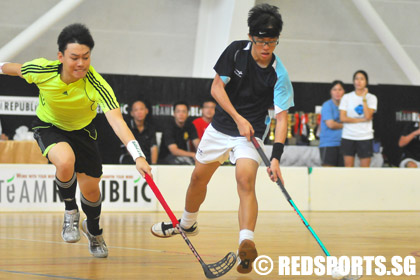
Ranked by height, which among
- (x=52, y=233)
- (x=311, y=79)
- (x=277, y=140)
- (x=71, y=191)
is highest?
(x=311, y=79)

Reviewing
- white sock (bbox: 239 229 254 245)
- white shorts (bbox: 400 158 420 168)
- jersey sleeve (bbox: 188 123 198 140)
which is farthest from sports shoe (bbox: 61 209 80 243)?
white shorts (bbox: 400 158 420 168)

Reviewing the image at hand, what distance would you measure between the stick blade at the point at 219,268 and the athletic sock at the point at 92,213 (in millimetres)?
1142

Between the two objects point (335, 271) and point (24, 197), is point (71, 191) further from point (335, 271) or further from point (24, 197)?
point (24, 197)

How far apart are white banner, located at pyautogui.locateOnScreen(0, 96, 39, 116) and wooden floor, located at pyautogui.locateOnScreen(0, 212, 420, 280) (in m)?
1.91

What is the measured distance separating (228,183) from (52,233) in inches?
119

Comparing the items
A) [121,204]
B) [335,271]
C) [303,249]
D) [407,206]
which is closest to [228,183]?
[121,204]

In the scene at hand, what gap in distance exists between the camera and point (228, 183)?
807 centimetres

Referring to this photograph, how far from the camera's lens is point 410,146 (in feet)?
30.6

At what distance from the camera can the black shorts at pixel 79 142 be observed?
4055mm

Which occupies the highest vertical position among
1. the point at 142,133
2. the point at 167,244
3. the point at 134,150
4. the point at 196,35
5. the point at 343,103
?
the point at 196,35

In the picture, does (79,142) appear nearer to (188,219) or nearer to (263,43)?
(188,219)

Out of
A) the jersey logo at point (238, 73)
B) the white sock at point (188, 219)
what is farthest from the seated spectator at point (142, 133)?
the jersey logo at point (238, 73)

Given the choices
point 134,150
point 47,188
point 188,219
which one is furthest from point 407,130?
point 134,150

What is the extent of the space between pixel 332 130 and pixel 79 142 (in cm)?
505
